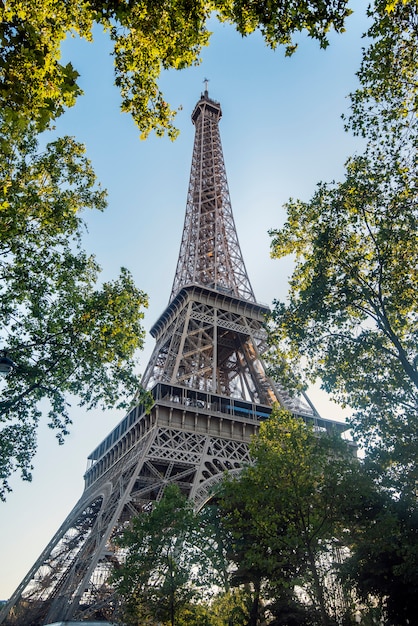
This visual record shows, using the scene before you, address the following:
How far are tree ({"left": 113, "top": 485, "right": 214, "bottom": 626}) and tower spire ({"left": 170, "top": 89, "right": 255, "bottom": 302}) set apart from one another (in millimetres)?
21926

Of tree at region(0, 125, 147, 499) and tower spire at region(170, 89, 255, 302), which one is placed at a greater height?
tower spire at region(170, 89, 255, 302)

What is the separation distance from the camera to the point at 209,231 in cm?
4619

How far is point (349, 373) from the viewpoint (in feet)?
48.4

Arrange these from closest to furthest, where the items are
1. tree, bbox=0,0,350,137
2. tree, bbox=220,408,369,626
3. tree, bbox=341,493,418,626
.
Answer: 1. tree, bbox=0,0,350,137
2. tree, bbox=341,493,418,626
3. tree, bbox=220,408,369,626

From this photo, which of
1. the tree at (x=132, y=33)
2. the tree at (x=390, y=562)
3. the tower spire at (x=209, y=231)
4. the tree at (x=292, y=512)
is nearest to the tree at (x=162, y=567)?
the tree at (x=292, y=512)

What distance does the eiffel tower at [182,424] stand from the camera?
21.6 m

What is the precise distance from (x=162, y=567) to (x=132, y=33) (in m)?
16.9

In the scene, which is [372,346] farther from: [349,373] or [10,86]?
[10,86]

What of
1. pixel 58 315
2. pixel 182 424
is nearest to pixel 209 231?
pixel 182 424

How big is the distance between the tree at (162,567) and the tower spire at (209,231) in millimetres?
21926

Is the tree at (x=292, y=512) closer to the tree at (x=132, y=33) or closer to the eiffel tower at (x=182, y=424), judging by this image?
the eiffel tower at (x=182, y=424)

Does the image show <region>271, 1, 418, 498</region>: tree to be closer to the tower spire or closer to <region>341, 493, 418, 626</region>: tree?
<region>341, 493, 418, 626</region>: tree

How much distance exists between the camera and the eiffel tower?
21.6 metres

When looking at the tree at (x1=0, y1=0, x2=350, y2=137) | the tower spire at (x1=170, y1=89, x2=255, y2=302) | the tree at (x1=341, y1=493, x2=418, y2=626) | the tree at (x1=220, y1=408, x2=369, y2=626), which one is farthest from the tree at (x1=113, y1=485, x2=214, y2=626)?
the tower spire at (x1=170, y1=89, x2=255, y2=302)
